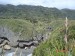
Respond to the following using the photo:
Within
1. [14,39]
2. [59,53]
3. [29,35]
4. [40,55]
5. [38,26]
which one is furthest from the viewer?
[38,26]

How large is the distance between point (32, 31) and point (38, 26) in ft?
70.4

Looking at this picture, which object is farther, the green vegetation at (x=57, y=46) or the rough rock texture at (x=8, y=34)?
the rough rock texture at (x=8, y=34)

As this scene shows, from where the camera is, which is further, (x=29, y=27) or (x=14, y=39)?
(x=29, y=27)

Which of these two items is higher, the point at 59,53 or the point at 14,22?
the point at 59,53

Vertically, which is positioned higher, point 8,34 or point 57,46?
point 57,46

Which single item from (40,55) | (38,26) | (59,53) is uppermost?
(59,53)

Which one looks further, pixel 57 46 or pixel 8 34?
pixel 8 34

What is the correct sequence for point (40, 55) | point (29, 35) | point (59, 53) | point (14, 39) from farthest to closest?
1. point (29, 35)
2. point (14, 39)
3. point (40, 55)
4. point (59, 53)

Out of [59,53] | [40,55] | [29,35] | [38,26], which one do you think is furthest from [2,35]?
[59,53]

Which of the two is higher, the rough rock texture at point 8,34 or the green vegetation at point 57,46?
the green vegetation at point 57,46

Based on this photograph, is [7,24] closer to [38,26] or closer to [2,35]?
[2,35]

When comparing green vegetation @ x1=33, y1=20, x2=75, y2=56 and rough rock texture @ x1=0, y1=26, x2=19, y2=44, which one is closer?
green vegetation @ x1=33, y1=20, x2=75, y2=56

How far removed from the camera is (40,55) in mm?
20281

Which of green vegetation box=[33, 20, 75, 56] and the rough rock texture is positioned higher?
green vegetation box=[33, 20, 75, 56]
